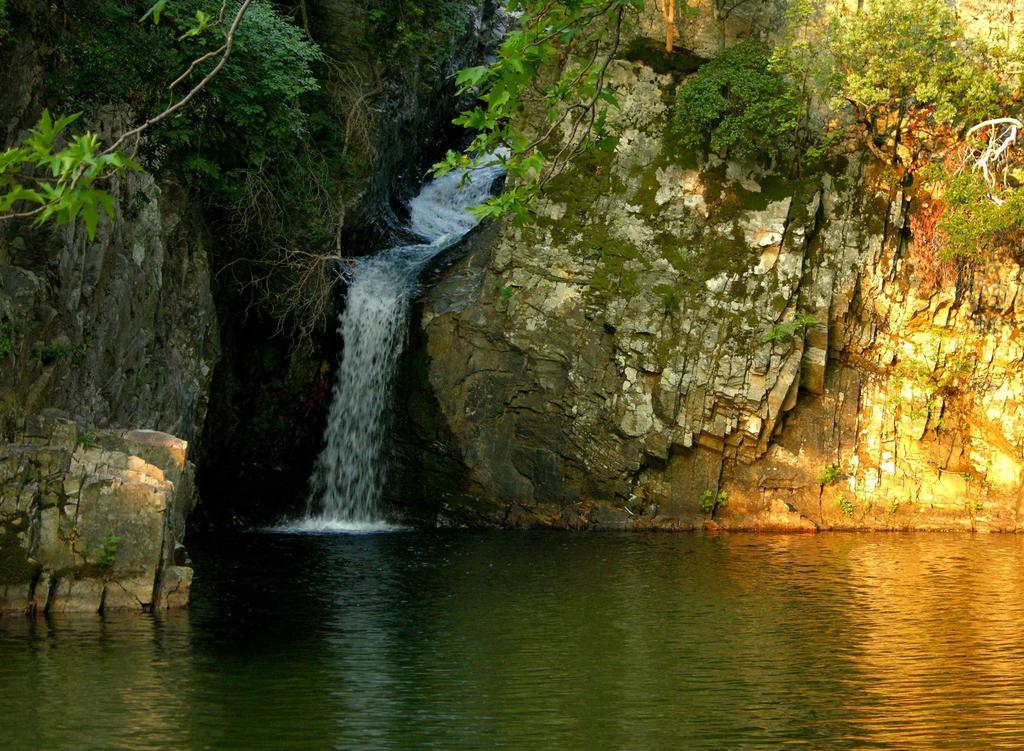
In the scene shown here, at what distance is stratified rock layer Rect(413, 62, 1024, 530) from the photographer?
2361cm

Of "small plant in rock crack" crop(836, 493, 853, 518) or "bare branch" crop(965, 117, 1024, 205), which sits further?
"small plant in rock crack" crop(836, 493, 853, 518)

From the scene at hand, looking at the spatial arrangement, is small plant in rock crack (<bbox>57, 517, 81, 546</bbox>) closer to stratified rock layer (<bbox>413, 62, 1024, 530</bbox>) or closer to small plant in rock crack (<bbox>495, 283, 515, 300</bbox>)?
stratified rock layer (<bbox>413, 62, 1024, 530</bbox>)

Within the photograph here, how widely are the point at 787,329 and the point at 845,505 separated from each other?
3.73 m

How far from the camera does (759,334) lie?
23453 mm

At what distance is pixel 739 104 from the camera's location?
23531 millimetres

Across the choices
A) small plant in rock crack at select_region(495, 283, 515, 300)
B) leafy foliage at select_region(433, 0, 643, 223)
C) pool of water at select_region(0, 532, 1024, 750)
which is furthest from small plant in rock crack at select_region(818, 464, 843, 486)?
leafy foliage at select_region(433, 0, 643, 223)

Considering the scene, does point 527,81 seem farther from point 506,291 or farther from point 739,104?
point 739,104

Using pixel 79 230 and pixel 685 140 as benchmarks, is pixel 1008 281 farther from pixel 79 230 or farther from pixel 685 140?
pixel 79 230

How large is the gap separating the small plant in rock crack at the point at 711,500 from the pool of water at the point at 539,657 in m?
4.04

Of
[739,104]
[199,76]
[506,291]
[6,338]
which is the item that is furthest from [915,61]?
[6,338]

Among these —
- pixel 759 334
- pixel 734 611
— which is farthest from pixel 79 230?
pixel 759 334

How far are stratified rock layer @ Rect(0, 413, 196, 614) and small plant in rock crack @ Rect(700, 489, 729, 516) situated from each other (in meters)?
11.8

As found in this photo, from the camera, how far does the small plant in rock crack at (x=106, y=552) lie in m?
14.0

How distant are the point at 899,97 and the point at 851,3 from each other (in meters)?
2.21
